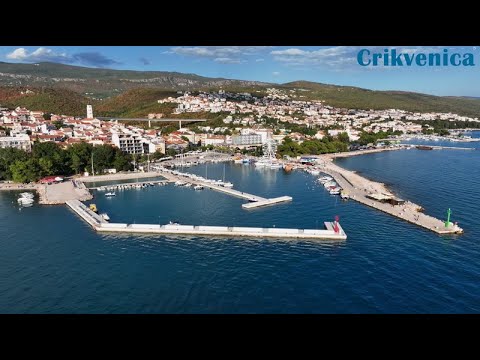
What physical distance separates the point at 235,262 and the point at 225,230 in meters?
1.48

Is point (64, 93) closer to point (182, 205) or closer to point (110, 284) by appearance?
point (182, 205)

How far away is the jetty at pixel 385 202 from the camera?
8219 mm

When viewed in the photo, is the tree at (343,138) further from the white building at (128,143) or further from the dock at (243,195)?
the dock at (243,195)

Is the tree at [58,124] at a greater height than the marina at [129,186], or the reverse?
the tree at [58,124]

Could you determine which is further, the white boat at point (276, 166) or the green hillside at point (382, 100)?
the green hillside at point (382, 100)

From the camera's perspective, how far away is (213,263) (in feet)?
21.6

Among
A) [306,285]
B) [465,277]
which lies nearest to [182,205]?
[306,285]

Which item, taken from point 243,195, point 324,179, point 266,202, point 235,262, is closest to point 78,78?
point 324,179

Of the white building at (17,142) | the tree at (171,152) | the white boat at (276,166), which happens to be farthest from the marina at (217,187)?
the white building at (17,142)

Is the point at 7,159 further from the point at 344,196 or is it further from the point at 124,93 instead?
the point at 124,93

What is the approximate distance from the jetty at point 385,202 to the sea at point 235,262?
260 millimetres

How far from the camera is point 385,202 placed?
402 inches
